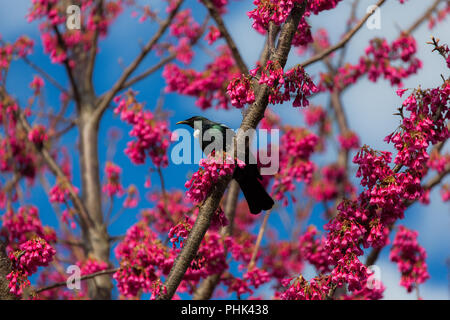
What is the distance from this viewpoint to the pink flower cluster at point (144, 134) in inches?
250

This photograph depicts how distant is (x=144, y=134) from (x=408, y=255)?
387cm

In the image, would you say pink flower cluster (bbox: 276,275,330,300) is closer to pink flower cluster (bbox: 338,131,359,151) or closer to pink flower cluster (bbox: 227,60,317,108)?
pink flower cluster (bbox: 227,60,317,108)

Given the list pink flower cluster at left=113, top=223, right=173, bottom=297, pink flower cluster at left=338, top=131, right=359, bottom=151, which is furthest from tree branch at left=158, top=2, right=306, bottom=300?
pink flower cluster at left=338, top=131, right=359, bottom=151

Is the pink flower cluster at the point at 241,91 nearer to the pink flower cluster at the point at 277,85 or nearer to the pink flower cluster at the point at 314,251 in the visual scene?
the pink flower cluster at the point at 277,85

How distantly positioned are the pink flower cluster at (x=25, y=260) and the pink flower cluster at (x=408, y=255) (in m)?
4.58

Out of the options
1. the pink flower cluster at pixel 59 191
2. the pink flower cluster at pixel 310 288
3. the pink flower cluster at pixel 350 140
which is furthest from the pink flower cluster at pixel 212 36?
the pink flower cluster at pixel 350 140

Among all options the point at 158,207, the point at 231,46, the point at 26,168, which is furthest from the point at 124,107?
the point at 26,168

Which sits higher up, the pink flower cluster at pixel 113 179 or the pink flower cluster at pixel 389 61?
the pink flower cluster at pixel 389 61

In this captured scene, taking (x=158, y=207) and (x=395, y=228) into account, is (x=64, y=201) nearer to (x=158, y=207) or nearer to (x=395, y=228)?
(x=158, y=207)

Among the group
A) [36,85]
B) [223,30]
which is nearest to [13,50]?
[36,85]

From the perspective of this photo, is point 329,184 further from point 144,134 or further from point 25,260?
point 25,260

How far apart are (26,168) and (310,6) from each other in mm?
6410

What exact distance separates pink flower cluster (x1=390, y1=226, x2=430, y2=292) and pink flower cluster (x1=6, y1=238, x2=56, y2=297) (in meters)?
4.58

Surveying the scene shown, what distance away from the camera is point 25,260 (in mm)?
4355
